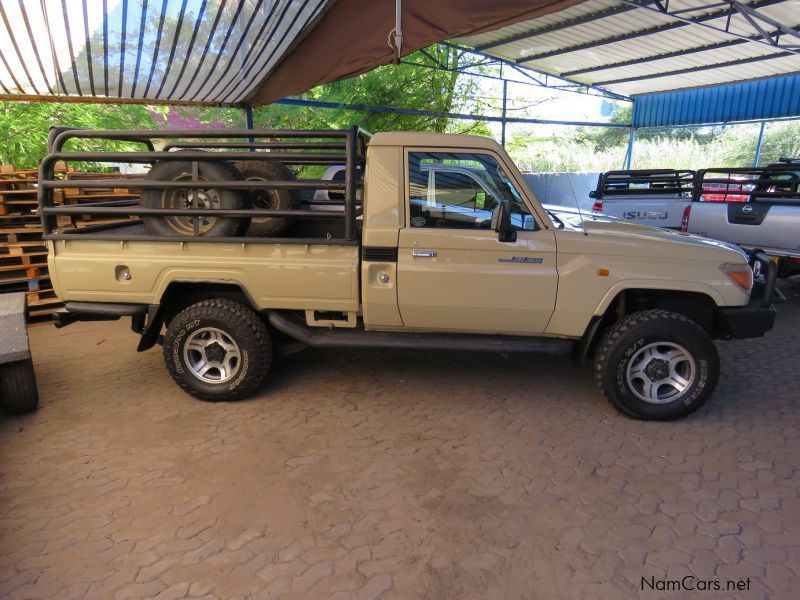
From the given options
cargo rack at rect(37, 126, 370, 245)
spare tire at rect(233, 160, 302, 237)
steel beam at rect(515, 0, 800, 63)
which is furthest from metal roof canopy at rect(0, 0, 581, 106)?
steel beam at rect(515, 0, 800, 63)

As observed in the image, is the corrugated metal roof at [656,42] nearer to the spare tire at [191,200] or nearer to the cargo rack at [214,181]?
the cargo rack at [214,181]

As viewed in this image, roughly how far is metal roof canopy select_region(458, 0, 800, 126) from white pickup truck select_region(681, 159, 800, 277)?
3894 millimetres

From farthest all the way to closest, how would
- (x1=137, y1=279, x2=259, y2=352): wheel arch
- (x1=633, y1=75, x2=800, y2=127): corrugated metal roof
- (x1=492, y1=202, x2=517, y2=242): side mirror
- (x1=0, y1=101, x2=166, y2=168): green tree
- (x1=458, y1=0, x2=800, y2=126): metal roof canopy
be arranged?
(x1=633, y1=75, x2=800, y2=127): corrugated metal roof → (x1=0, y1=101, x2=166, y2=168): green tree → (x1=458, y1=0, x2=800, y2=126): metal roof canopy → (x1=137, y1=279, x2=259, y2=352): wheel arch → (x1=492, y1=202, x2=517, y2=242): side mirror

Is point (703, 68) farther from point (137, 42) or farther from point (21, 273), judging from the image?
point (21, 273)

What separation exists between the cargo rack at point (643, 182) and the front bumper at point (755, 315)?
185 inches

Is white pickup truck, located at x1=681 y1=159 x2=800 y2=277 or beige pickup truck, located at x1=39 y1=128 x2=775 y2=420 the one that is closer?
beige pickup truck, located at x1=39 y1=128 x2=775 y2=420

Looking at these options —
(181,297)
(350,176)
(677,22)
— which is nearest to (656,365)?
(350,176)

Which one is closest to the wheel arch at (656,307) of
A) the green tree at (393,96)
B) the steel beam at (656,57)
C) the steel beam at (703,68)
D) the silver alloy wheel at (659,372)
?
the silver alloy wheel at (659,372)

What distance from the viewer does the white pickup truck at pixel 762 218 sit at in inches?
243

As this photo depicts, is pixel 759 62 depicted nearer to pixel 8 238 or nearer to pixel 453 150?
pixel 453 150

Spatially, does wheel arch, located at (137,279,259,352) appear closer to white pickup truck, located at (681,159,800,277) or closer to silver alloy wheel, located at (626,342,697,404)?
silver alloy wheel, located at (626,342,697,404)

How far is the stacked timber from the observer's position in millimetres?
6215

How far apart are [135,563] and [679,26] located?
12.1 m

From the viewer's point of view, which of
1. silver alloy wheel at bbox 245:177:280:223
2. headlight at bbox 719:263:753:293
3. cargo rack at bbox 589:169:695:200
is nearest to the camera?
headlight at bbox 719:263:753:293
